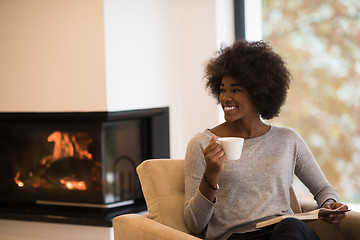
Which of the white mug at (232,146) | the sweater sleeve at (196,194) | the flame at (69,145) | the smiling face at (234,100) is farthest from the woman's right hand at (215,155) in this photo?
the flame at (69,145)

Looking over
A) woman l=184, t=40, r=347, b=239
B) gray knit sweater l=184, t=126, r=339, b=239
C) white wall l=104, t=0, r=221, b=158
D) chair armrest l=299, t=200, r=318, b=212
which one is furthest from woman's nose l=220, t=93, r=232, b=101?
white wall l=104, t=0, r=221, b=158

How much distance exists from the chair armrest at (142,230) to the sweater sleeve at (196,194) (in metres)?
0.12

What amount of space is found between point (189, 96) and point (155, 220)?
169 centimetres

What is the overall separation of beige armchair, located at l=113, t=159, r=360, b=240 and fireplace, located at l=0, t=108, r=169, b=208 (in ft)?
3.42

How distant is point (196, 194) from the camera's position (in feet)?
6.40

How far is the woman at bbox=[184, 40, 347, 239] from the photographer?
200 cm

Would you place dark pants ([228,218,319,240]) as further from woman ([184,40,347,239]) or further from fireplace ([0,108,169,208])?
fireplace ([0,108,169,208])

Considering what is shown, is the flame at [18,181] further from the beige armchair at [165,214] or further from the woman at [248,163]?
the woman at [248,163]

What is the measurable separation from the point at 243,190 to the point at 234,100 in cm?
35

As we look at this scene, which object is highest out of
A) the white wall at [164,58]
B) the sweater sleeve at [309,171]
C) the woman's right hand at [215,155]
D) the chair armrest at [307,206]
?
the white wall at [164,58]

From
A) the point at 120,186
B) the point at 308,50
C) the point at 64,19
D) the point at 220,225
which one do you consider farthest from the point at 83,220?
the point at 308,50

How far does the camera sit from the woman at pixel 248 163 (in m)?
2.00

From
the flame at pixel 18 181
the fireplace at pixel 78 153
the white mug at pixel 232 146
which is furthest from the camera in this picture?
the flame at pixel 18 181

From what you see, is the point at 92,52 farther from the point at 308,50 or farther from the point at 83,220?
the point at 308,50
